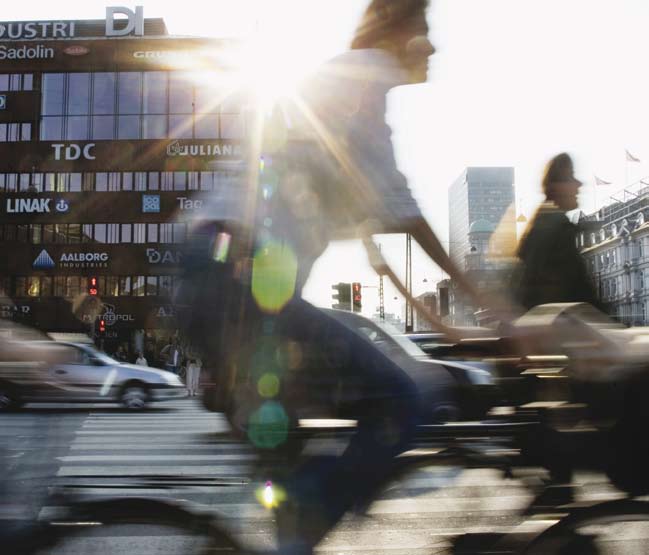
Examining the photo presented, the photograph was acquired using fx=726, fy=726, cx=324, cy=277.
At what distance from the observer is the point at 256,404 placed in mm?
2025

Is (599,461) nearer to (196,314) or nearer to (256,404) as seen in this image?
(256,404)

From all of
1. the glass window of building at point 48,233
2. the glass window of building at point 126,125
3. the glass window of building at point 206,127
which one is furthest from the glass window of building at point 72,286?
the glass window of building at point 206,127

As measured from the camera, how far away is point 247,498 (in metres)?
2.14

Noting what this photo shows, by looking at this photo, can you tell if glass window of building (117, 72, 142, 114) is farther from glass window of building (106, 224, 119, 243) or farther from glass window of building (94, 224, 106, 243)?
glass window of building (94, 224, 106, 243)

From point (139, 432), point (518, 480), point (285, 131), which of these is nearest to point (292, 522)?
point (518, 480)

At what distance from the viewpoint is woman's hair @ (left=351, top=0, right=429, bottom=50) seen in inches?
80.0

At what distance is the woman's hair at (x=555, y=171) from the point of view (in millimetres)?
3336

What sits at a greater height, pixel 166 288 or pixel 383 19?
pixel 383 19

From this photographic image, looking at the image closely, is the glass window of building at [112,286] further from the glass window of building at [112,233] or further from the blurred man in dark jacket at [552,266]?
the blurred man in dark jacket at [552,266]

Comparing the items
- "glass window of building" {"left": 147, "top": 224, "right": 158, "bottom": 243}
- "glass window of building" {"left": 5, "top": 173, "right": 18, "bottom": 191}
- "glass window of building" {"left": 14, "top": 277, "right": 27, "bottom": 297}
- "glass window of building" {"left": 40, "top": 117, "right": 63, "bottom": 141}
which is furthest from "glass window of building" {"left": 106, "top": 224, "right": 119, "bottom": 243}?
"glass window of building" {"left": 40, "top": 117, "right": 63, "bottom": 141}

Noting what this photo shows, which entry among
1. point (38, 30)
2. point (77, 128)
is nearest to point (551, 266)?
point (77, 128)

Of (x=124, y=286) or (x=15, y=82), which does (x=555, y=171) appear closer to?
(x=124, y=286)

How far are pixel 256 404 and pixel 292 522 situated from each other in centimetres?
34

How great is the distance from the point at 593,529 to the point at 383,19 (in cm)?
159
